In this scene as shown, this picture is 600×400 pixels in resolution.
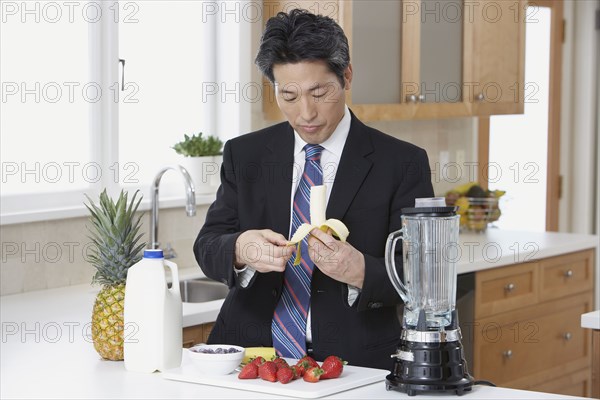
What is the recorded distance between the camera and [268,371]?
2031 mm

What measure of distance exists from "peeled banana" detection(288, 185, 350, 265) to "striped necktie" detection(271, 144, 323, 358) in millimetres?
182

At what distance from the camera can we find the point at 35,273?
3.39 meters

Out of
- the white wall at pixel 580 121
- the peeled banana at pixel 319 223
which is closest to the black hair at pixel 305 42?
the peeled banana at pixel 319 223

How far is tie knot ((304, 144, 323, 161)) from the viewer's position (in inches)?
94.7

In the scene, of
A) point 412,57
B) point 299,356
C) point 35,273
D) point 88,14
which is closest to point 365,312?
point 299,356

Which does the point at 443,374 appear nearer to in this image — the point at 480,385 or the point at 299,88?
the point at 480,385

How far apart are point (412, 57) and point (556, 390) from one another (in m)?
1.57

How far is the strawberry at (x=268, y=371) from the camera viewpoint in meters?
2.03

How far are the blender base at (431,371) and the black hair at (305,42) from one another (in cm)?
66

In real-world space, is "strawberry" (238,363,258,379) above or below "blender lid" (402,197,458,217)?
below

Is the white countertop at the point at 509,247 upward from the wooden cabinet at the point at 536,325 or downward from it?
upward

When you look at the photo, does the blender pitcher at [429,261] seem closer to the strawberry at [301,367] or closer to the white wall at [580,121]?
the strawberry at [301,367]

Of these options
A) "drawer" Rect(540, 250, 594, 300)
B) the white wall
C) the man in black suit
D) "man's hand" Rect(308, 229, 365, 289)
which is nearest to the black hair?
the man in black suit

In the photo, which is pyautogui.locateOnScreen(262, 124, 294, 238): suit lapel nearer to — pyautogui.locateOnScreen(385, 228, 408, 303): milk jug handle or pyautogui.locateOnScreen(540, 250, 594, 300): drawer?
pyautogui.locateOnScreen(385, 228, 408, 303): milk jug handle
